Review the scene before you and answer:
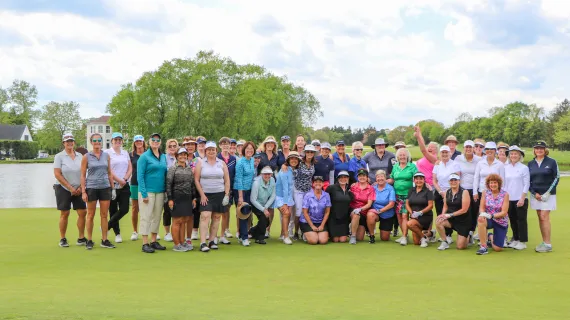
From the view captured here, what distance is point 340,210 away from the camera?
35.4 ft

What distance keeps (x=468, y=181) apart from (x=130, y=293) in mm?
6475

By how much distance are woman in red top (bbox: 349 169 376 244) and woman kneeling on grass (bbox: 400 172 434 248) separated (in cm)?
74

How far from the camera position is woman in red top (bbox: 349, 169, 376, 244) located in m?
10.7

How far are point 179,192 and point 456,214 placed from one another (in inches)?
189

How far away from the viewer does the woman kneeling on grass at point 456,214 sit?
9844 mm

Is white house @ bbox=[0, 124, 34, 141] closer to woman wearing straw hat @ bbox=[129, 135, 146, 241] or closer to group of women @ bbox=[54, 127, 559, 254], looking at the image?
woman wearing straw hat @ bbox=[129, 135, 146, 241]

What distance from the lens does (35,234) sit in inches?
456

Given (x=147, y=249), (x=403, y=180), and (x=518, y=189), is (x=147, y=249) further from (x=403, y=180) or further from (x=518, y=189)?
(x=518, y=189)

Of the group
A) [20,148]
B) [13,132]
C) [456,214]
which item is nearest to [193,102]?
[20,148]

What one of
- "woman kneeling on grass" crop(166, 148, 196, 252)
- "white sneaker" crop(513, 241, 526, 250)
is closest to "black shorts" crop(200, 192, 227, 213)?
"woman kneeling on grass" crop(166, 148, 196, 252)

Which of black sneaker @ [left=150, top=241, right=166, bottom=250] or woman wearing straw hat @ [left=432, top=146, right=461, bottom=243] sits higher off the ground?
woman wearing straw hat @ [left=432, top=146, right=461, bottom=243]

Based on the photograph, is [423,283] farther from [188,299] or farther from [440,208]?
[440,208]

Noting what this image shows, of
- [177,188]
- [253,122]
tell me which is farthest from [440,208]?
[253,122]

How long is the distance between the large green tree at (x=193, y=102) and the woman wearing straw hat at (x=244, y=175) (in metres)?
45.3
